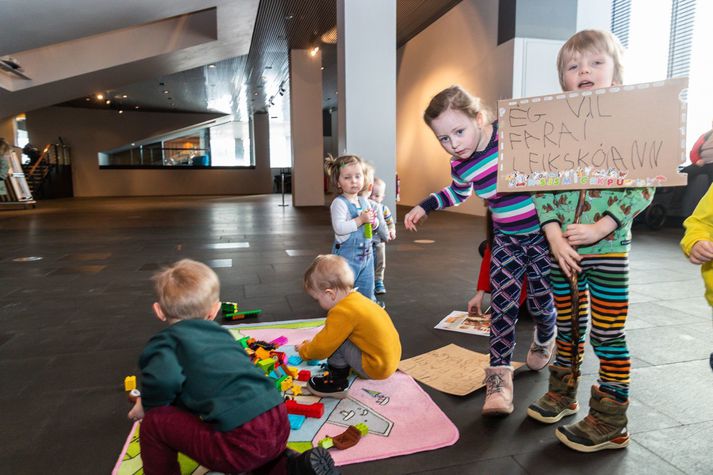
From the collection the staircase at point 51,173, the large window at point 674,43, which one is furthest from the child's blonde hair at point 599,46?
the staircase at point 51,173

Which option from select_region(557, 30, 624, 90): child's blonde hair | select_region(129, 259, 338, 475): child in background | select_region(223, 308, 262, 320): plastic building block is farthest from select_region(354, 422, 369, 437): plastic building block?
select_region(223, 308, 262, 320): plastic building block

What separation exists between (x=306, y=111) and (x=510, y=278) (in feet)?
37.8

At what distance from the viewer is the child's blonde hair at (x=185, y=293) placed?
1.30m

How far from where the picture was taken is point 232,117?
2386 cm

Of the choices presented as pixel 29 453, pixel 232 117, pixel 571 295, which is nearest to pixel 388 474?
pixel 571 295

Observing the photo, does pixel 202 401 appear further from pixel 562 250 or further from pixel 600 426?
pixel 600 426

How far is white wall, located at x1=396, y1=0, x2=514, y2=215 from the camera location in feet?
29.4

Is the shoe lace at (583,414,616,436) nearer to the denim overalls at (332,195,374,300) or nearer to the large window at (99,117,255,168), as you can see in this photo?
the denim overalls at (332,195,374,300)

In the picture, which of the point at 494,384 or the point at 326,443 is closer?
the point at 326,443

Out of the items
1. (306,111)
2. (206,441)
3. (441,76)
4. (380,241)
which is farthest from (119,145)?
(206,441)

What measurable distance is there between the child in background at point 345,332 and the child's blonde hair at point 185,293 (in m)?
0.62

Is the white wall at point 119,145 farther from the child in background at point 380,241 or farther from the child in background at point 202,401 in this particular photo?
the child in background at point 202,401

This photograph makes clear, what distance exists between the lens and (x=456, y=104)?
1683 millimetres

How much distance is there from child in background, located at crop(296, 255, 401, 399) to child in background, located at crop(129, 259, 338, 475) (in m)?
0.58
